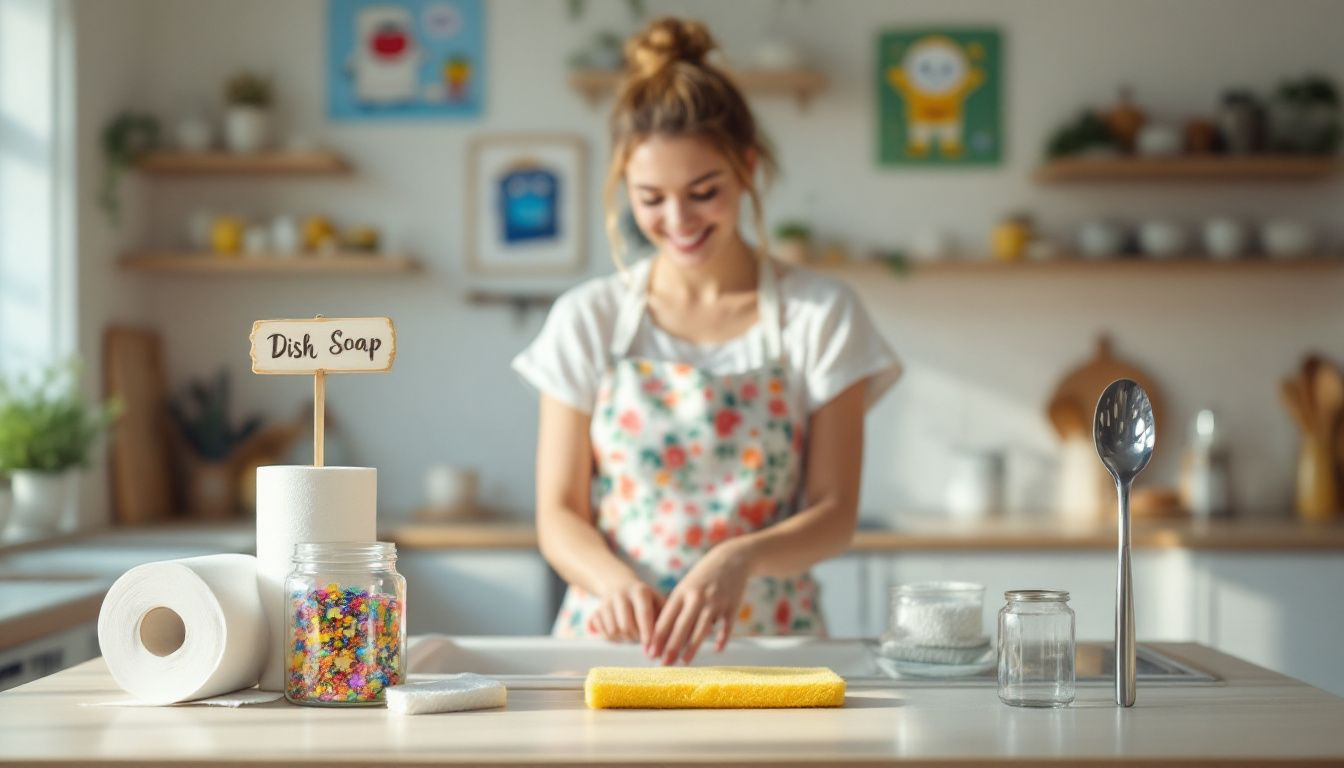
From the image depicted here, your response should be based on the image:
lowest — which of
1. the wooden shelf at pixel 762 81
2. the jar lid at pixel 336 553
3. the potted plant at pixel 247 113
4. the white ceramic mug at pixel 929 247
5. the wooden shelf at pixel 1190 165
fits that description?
the jar lid at pixel 336 553

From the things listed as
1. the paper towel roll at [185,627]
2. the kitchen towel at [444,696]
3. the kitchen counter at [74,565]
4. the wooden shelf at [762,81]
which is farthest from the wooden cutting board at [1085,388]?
the paper towel roll at [185,627]

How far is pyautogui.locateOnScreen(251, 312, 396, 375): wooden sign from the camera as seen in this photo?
4.20 feet

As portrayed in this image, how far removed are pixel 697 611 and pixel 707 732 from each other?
16.2 inches

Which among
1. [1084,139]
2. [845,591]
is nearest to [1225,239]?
[1084,139]

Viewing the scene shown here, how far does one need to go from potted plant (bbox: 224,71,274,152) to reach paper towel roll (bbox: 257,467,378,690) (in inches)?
113

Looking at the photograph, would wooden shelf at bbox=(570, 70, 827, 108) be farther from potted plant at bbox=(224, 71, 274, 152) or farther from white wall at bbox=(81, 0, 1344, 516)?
potted plant at bbox=(224, 71, 274, 152)

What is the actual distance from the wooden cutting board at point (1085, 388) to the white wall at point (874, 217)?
0.15 feet

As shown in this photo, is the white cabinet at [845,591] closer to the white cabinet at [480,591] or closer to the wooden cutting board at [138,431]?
the white cabinet at [480,591]

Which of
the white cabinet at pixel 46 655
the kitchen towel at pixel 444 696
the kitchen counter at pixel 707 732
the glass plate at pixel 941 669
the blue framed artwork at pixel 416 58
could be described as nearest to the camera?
the kitchen counter at pixel 707 732

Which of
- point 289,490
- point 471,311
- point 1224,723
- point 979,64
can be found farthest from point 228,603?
point 979,64

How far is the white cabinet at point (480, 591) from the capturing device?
134 inches

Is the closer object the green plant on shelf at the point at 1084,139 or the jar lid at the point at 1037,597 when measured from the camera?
the jar lid at the point at 1037,597

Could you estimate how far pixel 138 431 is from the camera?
3.83 meters

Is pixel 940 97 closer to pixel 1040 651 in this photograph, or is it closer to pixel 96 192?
pixel 96 192
